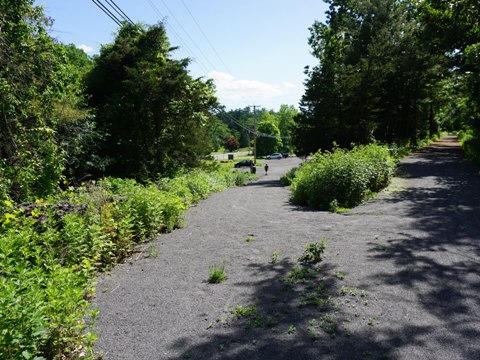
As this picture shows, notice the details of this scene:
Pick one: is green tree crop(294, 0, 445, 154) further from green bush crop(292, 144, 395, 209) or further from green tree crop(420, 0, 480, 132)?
green bush crop(292, 144, 395, 209)

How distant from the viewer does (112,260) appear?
6520 millimetres

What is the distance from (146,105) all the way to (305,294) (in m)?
14.7

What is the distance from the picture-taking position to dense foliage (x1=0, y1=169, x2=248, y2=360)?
285 centimetres

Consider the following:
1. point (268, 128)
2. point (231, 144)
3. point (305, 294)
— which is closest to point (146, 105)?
point (305, 294)

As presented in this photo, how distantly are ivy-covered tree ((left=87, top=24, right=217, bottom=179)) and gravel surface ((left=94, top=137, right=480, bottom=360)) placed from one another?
10.2 m

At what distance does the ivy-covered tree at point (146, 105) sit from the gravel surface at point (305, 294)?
10170 millimetres

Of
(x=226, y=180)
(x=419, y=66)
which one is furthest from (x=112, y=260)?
(x=419, y=66)

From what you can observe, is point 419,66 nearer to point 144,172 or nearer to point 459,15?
point 459,15

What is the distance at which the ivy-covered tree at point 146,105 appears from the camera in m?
17.6

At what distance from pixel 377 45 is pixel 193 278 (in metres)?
22.6

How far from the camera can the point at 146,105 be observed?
1766 centimetres

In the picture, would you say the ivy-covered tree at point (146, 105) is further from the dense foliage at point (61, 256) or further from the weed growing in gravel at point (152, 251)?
the weed growing in gravel at point (152, 251)

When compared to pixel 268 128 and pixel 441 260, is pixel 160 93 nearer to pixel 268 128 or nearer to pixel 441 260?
pixel 441 260

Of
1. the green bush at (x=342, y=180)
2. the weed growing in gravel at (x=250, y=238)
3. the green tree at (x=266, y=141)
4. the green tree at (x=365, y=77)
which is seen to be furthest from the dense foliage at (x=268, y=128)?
the weed growing in gravel at (x=250, y=238)
